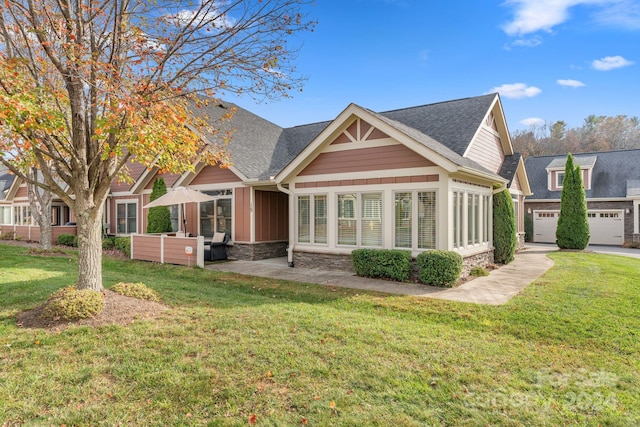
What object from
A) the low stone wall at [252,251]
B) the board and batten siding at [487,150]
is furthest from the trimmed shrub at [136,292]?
the board and batten siding at [487,150]

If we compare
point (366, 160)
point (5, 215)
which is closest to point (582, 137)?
point (366, 160)

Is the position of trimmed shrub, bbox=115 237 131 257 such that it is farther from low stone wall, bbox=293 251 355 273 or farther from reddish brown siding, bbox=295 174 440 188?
reddish brown siding, bbox=295 174 440 188

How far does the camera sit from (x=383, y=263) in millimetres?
9391

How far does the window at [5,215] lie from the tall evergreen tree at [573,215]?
3458cm

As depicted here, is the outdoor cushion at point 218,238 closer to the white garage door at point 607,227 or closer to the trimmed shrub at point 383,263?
the trimmed shrub at point 383,263

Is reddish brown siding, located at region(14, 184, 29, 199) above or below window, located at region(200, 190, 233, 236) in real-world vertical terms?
above

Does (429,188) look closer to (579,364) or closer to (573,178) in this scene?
(579,364)

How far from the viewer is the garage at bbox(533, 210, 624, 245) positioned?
66.0 feet

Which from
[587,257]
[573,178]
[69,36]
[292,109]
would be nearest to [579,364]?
[292,109]

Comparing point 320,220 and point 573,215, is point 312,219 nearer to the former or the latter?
point 320,220

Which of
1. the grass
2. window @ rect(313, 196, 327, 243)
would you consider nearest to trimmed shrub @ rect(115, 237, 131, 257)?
the grass

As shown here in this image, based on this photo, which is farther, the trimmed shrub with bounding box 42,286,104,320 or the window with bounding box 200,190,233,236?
the window with bounding box 200,190,233,236

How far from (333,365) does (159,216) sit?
512 inches

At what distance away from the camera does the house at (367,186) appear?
9.51m
